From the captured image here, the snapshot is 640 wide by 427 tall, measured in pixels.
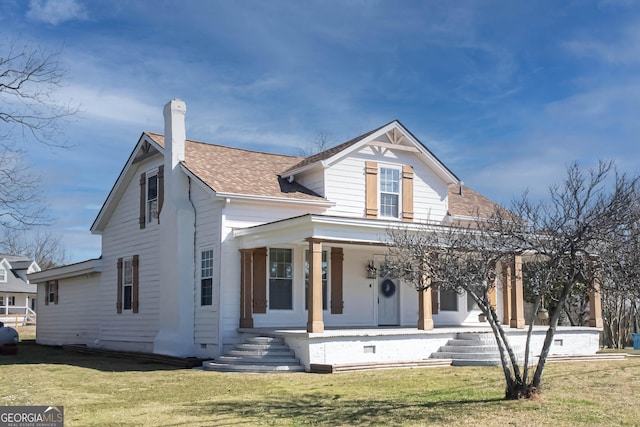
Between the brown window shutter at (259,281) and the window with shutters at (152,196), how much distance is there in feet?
16.3

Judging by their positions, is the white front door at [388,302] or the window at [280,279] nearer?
the window at [280,279]

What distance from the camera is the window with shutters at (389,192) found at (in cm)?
2209

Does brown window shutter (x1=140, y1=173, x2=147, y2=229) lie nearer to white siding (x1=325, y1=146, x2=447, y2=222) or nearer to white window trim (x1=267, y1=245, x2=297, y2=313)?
white window trim (x1=267, y1=245, x2=297, y2=313)

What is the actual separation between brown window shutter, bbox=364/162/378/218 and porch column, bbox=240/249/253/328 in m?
4.33

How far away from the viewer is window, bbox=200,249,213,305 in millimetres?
19781

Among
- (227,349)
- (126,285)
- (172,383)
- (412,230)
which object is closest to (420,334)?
(412,230)

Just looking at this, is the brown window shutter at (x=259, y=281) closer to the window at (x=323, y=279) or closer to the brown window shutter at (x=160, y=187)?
the window at (x=323, y=279)

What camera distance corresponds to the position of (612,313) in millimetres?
28688

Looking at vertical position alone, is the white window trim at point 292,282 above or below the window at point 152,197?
below

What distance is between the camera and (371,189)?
21.8 meters

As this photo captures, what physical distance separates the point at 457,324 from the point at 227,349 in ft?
26.4

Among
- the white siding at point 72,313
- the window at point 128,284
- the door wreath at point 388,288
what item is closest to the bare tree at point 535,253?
the door wreath at point 388,288

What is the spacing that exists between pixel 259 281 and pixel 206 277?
5.48 feet

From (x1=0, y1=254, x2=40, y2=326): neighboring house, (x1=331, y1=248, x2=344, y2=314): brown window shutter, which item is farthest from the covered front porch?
(x1=0, y1=254, x2=40, y2=326): neighboring house
